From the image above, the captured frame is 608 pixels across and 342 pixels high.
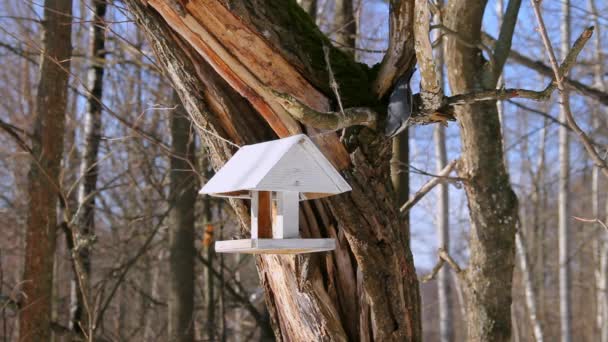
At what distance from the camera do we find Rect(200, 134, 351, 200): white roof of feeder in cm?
258

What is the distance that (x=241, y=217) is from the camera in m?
3.23

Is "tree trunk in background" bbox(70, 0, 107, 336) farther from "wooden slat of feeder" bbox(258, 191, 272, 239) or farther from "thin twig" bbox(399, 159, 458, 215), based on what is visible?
"wooden slat of feeder" bbox(258, 191, 272, 239)

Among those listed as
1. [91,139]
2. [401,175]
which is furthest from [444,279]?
[91,139]

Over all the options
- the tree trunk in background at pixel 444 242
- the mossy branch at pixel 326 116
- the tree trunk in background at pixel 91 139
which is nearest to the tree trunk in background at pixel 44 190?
the tree trunk in background at pixel 91 139

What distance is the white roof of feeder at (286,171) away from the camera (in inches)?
102

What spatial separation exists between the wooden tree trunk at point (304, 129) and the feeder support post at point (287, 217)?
284mm

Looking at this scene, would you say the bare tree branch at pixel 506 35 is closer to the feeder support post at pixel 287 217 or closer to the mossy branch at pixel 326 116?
the mossy branch at pixel 326 116

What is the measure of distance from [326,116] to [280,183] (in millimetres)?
333

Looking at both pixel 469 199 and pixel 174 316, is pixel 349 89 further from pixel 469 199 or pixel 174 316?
pixel 174 316

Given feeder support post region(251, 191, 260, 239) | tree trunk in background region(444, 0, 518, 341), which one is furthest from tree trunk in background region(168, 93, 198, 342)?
feeder support post region(251, 191, 260, 239)

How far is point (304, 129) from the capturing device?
314 cm

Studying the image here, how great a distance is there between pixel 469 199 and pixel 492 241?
1.17ft

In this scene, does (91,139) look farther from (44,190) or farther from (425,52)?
(425,52)

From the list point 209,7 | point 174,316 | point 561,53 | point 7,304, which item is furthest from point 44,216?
point 561,53
